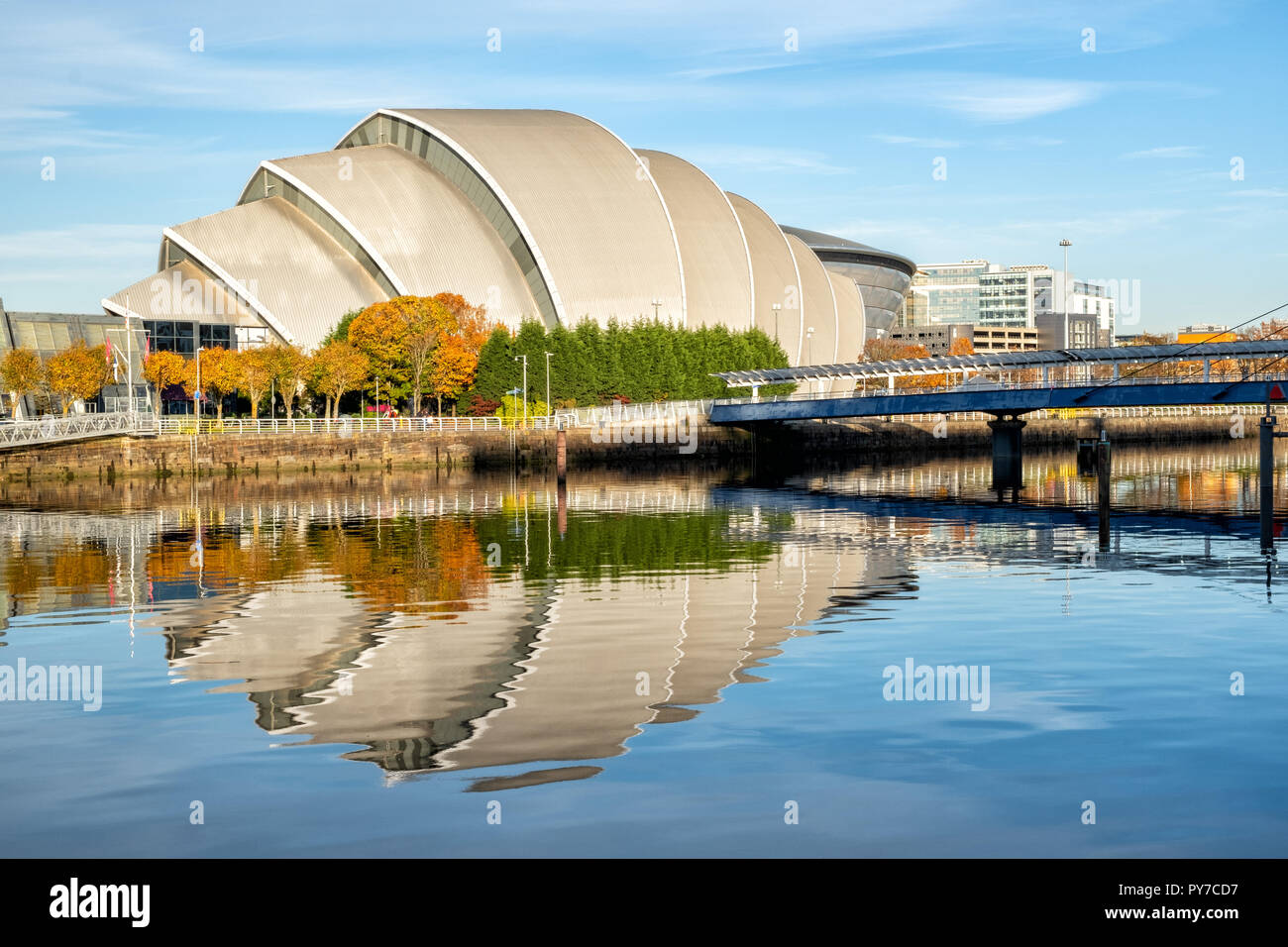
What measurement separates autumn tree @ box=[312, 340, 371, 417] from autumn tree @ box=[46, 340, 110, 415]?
13.2 m

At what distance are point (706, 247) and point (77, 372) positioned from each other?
55.6 m

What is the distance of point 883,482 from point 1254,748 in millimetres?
59211

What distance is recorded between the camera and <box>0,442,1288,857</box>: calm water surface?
40.0 ft

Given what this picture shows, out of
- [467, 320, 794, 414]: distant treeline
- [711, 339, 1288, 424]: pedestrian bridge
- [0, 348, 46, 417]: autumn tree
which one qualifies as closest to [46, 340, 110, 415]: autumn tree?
[0, 348, 46, 417]: autumn tree

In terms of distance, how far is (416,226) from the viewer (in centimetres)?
10962

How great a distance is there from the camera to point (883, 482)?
241 feet

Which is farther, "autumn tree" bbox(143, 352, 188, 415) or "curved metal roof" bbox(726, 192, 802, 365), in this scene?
"curved metal roof" bbox(726, 192, 802, 365)

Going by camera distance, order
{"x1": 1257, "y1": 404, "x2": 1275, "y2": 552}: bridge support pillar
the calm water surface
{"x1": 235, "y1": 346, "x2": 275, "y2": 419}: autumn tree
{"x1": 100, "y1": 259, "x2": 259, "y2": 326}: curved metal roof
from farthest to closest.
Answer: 1. {"x1": 100, "y1": 259, "x2": 259, "y2": 326}: curved metal roof
2. {"x1": 235, "y1": 346, "x2": 275, "y2": 419}: autumn tree
3. {"x1": 1257, "y1": 404, "x2": 1275, "y2": 552}: bridge support pillar
4. the calm water surface

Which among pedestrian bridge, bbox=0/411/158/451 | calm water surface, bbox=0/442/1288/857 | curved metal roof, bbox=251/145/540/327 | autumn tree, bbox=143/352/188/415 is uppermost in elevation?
curved metal roof, bbox=251/145/540/327

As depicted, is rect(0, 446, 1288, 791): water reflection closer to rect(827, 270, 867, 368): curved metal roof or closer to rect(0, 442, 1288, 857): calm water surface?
rect(0, 442, 1288, 857): calm water surface

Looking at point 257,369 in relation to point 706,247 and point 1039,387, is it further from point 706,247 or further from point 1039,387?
point 1039,387
